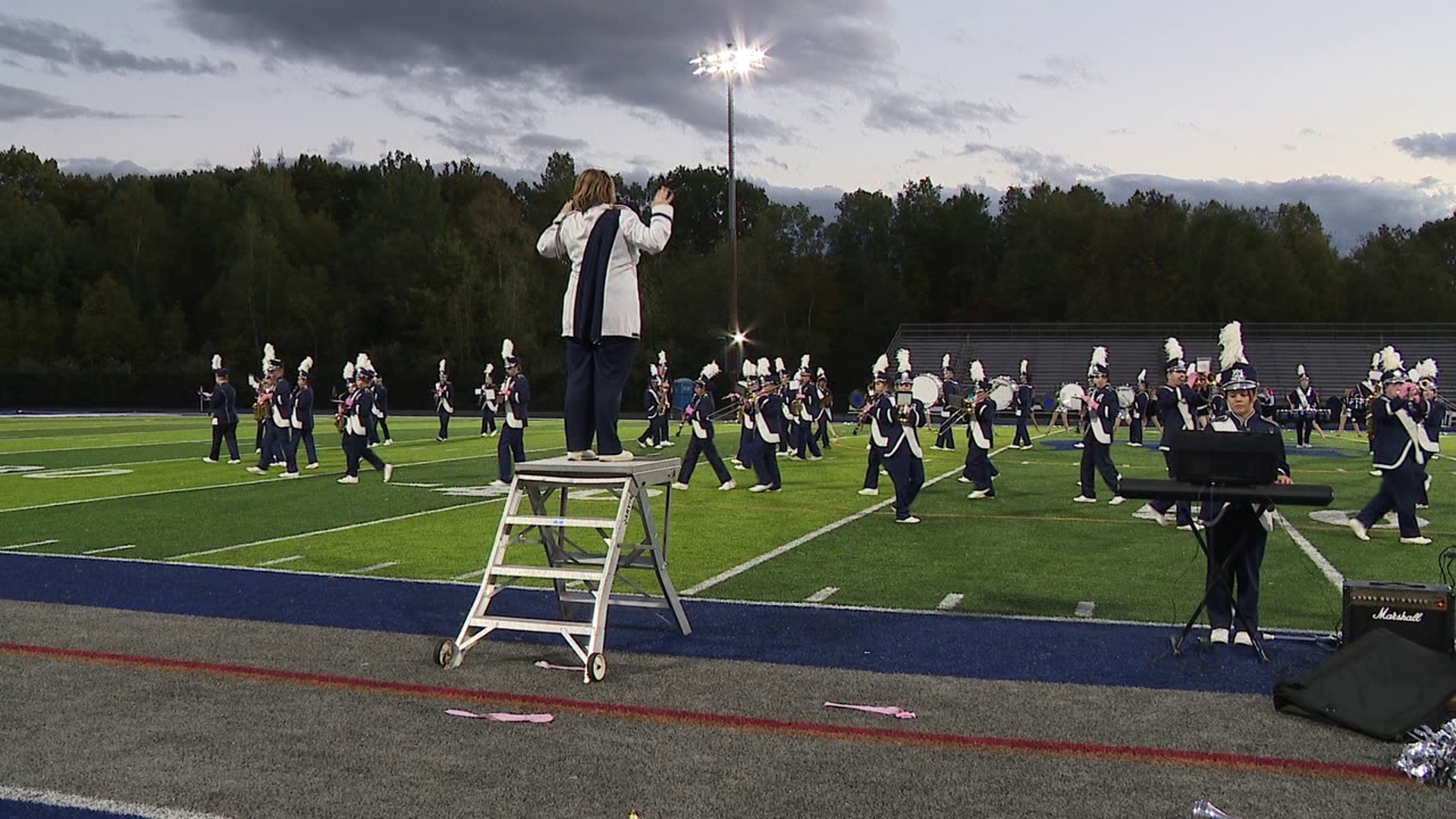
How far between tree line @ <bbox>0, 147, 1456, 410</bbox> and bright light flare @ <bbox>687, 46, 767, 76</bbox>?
2026cm

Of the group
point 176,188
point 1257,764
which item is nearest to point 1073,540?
point 1257,764

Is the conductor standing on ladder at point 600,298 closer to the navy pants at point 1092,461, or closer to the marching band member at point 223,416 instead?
the navy pants at point 1092,461

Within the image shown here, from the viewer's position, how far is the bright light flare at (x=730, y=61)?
36.6m

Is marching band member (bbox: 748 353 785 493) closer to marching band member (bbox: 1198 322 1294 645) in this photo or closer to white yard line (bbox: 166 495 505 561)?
white yard line (bbox: 166 495 505 561)

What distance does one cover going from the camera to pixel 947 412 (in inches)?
1161

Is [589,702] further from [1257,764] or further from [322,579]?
[322,579]

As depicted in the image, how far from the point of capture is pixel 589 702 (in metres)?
5.40

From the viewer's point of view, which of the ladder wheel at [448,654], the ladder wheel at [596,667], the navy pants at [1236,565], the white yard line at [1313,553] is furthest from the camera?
the white yard line at [1313,553]

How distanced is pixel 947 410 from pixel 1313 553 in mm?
20653

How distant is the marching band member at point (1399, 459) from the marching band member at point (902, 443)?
4506 mm

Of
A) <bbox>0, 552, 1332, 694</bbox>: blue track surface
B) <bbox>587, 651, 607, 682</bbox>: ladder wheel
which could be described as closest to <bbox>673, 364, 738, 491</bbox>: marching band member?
<bbox>0, 552, 1332, 694</bbox>: blue track surface

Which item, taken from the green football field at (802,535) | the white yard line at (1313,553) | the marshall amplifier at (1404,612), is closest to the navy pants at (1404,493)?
the green football field at (802,535)

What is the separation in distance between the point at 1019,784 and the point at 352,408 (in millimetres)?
15685

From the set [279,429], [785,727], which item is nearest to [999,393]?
[279,429]
